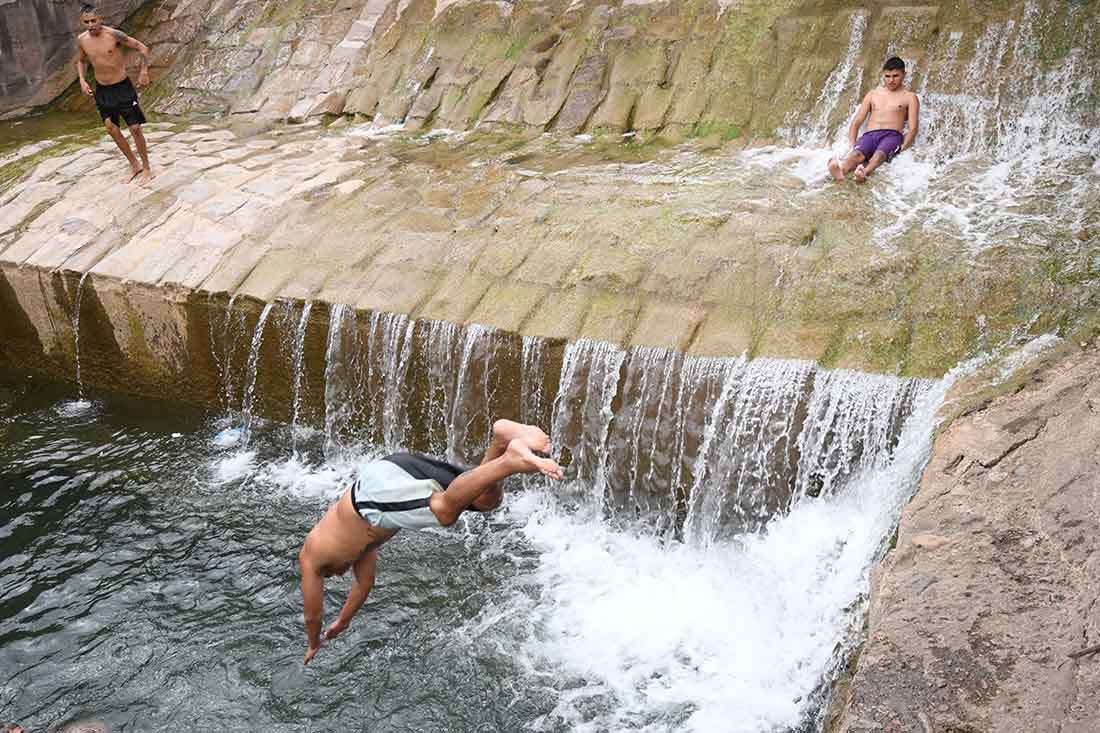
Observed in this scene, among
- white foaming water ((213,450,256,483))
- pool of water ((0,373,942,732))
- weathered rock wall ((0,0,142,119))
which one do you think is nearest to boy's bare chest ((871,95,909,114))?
pool of water ((0,373,942,732))

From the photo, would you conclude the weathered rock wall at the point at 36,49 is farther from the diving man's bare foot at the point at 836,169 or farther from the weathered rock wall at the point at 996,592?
the weathered rock wall at the point at 996,592

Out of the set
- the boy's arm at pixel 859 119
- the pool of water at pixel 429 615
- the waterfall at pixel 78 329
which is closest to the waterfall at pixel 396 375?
the pool of water at pixel 429 615

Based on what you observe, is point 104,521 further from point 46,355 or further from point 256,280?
point 46,355

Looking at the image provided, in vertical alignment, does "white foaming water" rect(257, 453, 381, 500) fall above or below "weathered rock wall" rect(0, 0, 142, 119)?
below

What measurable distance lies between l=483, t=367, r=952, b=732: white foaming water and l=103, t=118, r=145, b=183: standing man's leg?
4756 mm

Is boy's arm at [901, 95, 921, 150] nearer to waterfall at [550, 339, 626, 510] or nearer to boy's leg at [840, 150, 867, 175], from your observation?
boy's leg at [840, 150, 867, 175]

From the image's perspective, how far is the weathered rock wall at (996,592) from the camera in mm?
2955

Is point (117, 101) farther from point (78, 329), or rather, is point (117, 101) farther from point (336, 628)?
point (336, 628)

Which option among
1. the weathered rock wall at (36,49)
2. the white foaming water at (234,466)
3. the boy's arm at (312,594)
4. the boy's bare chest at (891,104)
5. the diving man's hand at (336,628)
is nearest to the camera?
the boy's arm at (312,594)

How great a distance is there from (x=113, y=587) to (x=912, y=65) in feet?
20.2

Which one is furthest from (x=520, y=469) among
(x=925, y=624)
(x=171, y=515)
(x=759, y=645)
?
(x=171, y=515)

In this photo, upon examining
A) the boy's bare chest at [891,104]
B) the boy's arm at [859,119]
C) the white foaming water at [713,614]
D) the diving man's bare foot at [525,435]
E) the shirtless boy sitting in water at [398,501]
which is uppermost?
the boy's bare chest at [891,104]

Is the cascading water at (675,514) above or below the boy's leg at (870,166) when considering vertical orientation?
below

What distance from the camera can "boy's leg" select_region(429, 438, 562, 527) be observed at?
3.48 meters
